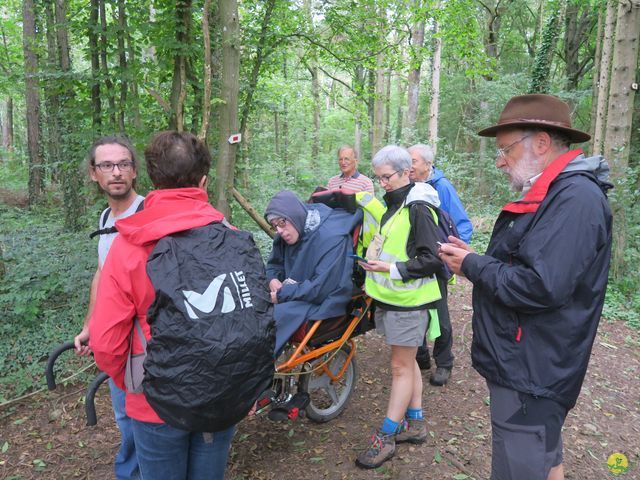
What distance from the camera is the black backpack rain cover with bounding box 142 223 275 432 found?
1500 millimetres

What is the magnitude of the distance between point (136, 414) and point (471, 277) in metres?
1.53

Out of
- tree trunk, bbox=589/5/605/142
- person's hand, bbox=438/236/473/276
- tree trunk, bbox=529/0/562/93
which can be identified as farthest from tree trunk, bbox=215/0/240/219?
tree trunk, bbox=529/0/562/93

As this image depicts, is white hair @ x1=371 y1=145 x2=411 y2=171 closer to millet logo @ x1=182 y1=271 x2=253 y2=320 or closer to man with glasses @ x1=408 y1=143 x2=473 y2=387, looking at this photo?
man with glasses @ x1=408 y1=143 x2=473 y2=387

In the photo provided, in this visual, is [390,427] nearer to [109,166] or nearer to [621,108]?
[109,166]

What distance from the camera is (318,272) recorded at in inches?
118

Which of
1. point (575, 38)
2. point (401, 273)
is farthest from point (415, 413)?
point (575, 38)

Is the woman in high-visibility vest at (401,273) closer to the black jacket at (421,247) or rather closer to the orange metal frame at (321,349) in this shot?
the black jacket at (421,247)

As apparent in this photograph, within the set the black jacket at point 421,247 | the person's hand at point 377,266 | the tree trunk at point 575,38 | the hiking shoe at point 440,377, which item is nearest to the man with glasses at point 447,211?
the hiking shoe at point 440,377

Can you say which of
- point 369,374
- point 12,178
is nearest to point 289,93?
point 12,178

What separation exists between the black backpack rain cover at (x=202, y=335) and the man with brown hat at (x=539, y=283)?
1028mm

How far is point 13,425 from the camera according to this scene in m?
3.62

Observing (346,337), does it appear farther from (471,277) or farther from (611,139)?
(611,139)

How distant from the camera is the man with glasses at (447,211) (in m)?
4.13

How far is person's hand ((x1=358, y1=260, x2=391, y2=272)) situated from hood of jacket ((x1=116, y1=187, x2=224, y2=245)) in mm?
1330
